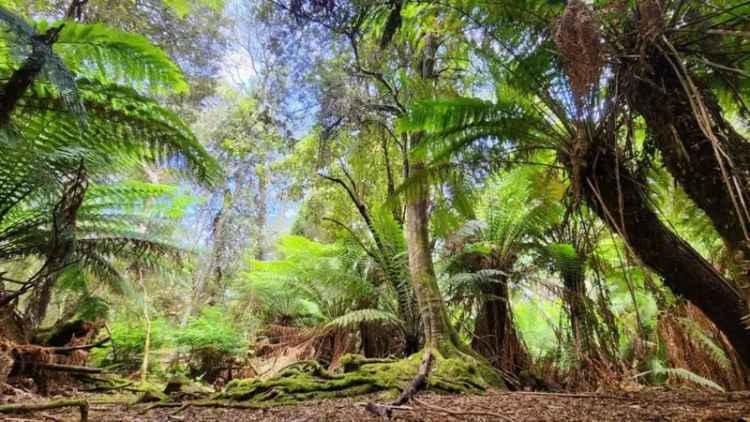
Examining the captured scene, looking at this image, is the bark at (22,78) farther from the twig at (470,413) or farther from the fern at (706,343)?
the fern at (706,343)

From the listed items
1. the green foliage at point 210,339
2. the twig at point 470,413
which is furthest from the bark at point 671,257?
the green foliage at point 210,339

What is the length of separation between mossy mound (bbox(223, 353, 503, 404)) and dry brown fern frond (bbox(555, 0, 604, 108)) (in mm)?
1580

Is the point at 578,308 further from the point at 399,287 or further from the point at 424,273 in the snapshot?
the point at 399,287

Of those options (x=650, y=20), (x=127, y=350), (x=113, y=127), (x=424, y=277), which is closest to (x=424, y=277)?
(x=424, y=277)

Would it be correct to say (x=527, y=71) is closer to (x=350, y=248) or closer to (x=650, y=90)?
(x=650, y=90)

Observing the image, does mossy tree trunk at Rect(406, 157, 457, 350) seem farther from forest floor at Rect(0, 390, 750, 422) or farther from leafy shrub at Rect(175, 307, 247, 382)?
leafy shrub at Rect(175, 307, 247, 382)

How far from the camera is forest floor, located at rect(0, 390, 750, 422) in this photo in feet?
4.24

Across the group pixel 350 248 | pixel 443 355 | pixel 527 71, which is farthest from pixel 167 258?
pixel 527 71

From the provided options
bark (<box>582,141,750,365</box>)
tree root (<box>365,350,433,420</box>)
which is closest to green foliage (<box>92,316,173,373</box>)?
tree root (<box>365,350,433,420</box>)

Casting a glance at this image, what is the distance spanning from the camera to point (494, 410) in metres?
1.50

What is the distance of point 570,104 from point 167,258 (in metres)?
4.08

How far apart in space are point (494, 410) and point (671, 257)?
0.98 metres

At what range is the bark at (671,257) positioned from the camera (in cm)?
158

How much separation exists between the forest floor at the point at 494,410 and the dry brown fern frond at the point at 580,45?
1120mm
